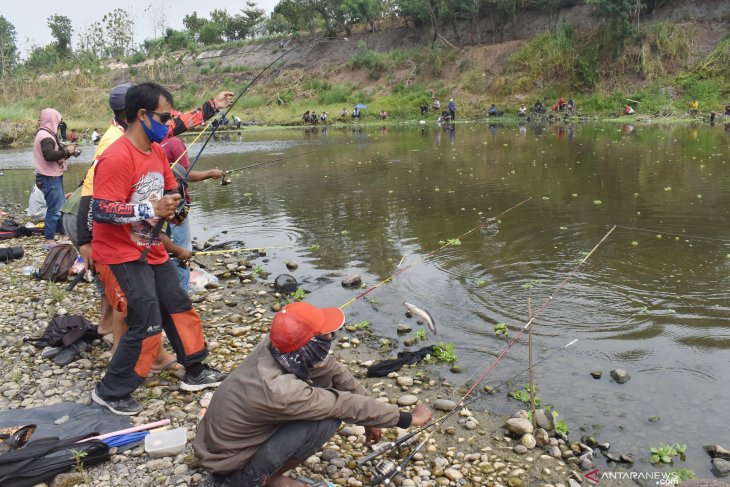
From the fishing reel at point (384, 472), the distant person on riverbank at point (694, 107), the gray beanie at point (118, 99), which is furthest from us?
the distant person on riverbank at point (694, 107)

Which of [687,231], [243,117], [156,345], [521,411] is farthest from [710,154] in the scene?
[243,117]

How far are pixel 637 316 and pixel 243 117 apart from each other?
46017 mm

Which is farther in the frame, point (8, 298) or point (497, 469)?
point (8, 298)

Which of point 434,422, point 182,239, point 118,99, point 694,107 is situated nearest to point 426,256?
point 182,239

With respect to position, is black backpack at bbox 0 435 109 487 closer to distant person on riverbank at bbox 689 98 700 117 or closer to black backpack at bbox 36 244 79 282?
black backpack at bbox 36 244 79 282

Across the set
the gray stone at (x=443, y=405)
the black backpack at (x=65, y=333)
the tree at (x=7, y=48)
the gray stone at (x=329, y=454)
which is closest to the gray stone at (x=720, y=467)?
the gray stone at (x=443, y=405)

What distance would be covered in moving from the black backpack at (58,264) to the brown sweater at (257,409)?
527 cm

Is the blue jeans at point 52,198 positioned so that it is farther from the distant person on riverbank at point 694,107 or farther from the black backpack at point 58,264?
the distant person on riverbank at point 694,107

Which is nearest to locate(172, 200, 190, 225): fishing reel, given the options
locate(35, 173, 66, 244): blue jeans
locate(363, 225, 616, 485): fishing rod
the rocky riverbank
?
the rocky riverbank

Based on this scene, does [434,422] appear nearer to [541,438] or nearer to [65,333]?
[541,438]

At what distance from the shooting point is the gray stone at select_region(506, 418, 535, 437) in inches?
172

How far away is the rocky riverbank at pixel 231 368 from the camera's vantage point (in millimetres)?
3840

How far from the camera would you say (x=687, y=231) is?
9.38 m

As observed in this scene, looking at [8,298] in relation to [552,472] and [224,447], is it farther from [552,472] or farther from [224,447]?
[552,472]
